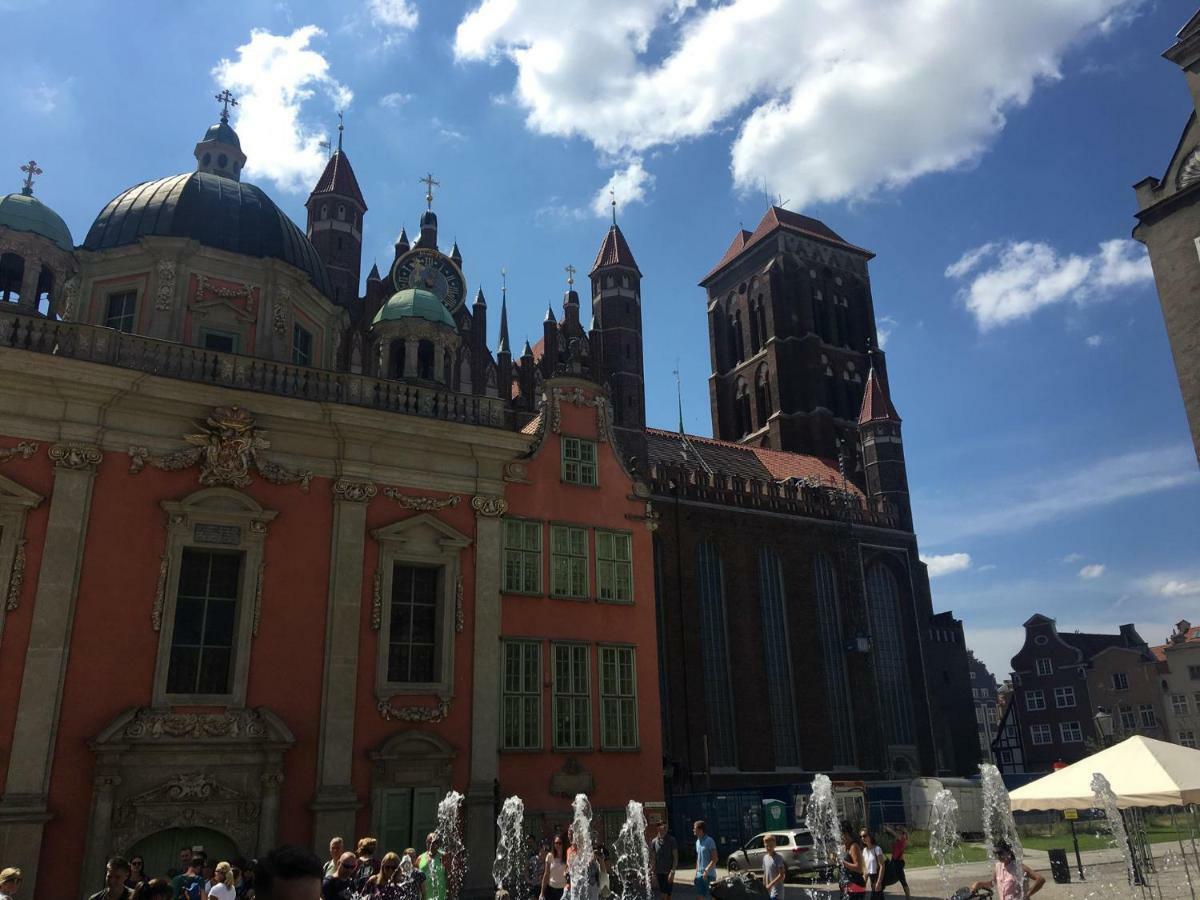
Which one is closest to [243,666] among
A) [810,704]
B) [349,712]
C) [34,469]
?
[349,712]

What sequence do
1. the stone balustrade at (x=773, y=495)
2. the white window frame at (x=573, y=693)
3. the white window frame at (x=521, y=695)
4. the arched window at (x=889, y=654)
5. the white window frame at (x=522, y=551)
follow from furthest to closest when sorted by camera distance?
the arched window at (x=889, y=654)
the stone balustrade at (x=773, y=495)
the white window frame at (x=522, y=551)
the white window frame at (x=573, y=693)
the white window frame at (x=521, y=695)

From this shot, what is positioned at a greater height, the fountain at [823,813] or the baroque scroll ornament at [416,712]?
the baroque scroll ornament at [416,712]

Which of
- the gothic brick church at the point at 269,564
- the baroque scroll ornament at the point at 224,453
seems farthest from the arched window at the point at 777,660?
the baroque scroll ornament at the point at 224,453

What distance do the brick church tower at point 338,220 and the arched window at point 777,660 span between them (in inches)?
1007

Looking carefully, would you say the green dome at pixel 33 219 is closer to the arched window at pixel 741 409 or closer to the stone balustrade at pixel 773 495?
the stone balustrade at pixel 773 495

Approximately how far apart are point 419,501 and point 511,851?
8189mm

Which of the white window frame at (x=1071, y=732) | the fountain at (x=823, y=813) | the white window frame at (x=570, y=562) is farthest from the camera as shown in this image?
the white window frame at (x=1071, y=732)

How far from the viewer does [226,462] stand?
20.2 metres

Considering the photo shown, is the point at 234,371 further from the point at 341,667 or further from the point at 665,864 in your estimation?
the point at 665,864

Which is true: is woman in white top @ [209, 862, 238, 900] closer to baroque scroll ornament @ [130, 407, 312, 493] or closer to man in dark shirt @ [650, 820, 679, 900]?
man in dark shirt @ [650, 820, 679, 900]

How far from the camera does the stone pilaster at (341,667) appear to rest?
1911 cm

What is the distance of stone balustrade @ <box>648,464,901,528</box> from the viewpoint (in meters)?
46.5

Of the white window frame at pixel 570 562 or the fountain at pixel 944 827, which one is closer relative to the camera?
the white window frame at pixel 570 562

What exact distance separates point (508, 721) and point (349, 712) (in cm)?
391
